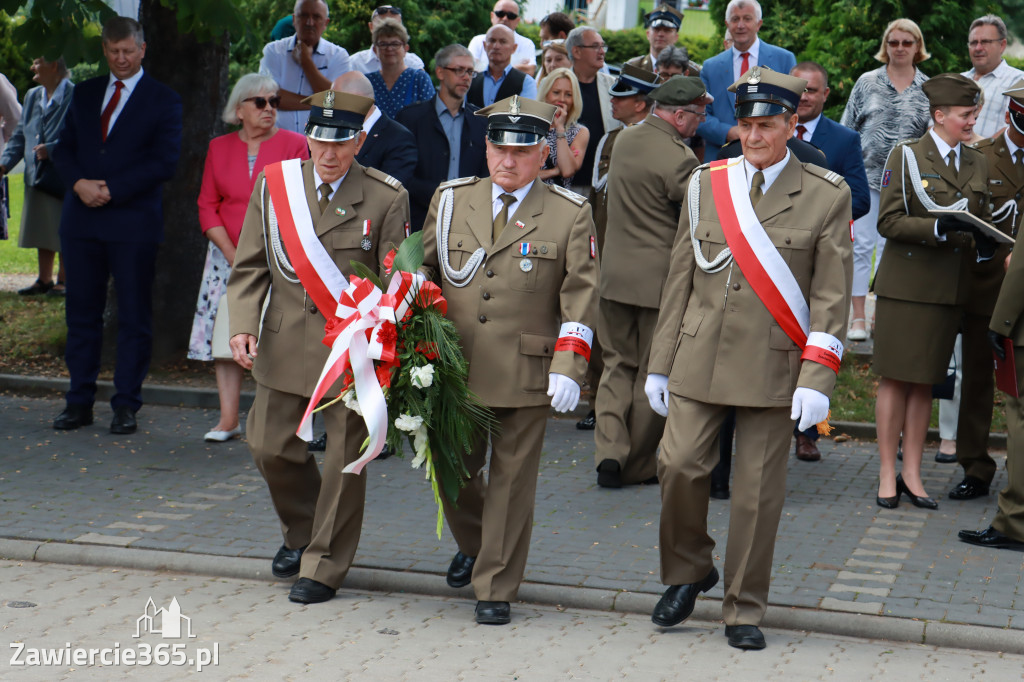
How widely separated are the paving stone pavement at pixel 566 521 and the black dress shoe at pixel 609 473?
3.6 inches

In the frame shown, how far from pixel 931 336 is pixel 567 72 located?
342 cm

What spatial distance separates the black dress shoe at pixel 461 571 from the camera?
6.18 metres

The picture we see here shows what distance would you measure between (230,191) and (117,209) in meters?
1.02

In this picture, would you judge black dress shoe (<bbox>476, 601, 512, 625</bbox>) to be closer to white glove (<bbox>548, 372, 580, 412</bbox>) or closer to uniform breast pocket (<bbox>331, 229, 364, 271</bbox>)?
white glove (<bbox>548, 372, 580, 412</bbox>)

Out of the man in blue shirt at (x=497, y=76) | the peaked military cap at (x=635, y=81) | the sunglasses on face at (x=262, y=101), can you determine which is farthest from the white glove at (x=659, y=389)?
the man in blue shirt at (x=497, y=76)

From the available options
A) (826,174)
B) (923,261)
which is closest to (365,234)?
(826,174)

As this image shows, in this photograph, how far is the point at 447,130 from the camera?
965 cm

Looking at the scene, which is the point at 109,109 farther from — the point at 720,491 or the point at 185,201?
the point at 720,491

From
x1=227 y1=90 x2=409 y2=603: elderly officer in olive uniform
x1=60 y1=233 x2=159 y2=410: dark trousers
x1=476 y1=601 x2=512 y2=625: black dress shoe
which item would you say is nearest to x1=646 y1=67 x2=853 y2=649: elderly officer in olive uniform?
x1=476 y1=601 x2=512 y2=625: black dress shoe

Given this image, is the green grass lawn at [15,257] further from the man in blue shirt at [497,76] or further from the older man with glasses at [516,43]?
the man in blue shirt at [497,76]

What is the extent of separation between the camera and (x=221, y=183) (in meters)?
8.82

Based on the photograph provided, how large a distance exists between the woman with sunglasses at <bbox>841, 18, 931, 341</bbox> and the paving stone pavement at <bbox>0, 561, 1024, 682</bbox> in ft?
19.8

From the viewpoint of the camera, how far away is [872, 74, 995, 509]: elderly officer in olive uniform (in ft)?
25.0

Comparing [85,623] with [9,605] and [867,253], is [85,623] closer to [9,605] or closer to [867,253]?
[9,605]
